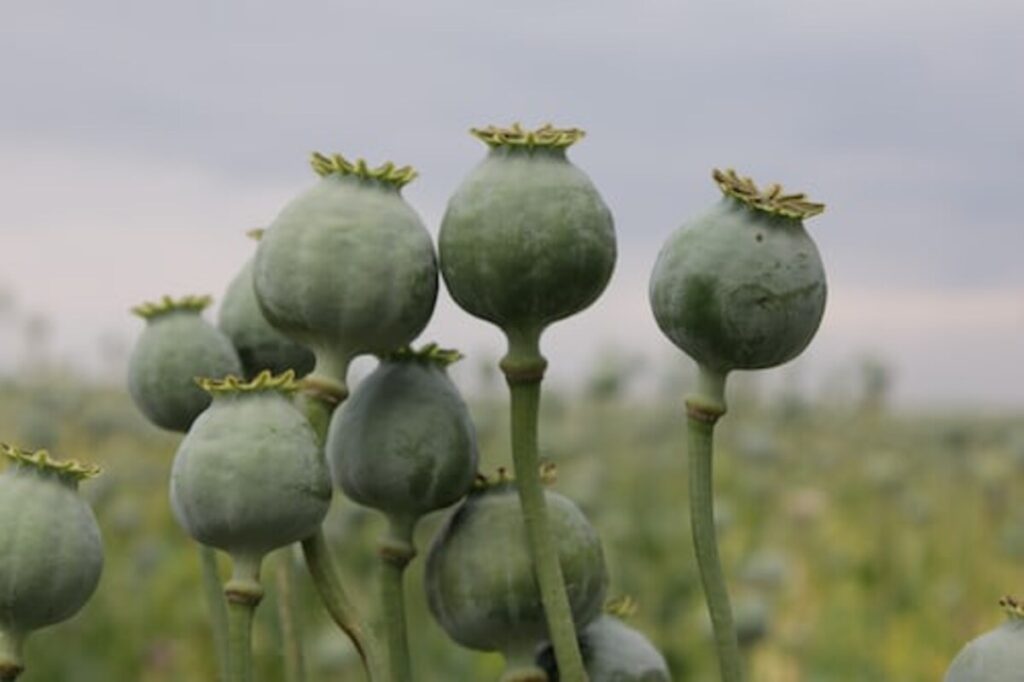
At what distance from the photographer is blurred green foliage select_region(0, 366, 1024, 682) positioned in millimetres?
4176

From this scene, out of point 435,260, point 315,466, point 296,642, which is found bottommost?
point 296,642

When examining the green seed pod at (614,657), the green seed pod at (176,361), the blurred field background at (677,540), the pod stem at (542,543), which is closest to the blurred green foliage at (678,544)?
the blurred field background at (677,540)

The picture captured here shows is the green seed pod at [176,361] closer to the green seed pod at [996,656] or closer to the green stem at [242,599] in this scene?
the green stem at [242,599]

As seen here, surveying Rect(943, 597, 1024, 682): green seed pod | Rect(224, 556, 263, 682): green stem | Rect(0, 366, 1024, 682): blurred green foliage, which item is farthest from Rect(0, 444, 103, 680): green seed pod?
Rect(0, 366, 1024, 682): blurred green foliage

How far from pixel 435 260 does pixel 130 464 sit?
4.60 m

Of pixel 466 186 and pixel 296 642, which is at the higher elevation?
pixel 466 186

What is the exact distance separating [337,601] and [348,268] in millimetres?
191

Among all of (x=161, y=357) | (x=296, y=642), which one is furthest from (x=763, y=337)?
(x=161, y=357)

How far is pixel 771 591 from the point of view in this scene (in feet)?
14.9

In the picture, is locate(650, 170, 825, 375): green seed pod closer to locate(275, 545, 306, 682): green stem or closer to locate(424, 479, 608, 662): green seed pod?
locate(424, 479, 608, 662): green seed pod

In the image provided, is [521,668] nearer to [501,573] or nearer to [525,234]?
[501,573]

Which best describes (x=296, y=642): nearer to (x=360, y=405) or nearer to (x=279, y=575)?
(x=279, y=575)

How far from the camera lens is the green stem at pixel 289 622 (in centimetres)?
106

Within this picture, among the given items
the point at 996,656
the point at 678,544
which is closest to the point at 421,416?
the point at 996,656
